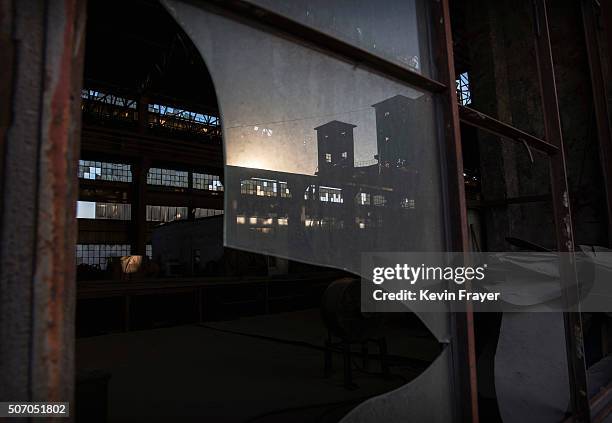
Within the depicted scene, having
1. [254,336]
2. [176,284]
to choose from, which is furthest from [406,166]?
[176,284]

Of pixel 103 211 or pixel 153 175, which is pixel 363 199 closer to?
pixel 153 175

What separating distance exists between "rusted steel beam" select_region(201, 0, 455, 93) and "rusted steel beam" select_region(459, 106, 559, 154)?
0.32m

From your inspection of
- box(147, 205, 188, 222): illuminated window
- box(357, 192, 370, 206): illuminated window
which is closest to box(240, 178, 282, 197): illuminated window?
box(357, 192, 370, 206): illuminated window

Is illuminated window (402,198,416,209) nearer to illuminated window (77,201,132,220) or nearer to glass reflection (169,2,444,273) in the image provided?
glass reflection (169,2,444,273)

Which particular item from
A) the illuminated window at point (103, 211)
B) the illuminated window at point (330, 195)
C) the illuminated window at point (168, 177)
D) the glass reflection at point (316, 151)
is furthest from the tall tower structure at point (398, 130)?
the illuminated window at point (168, 177)

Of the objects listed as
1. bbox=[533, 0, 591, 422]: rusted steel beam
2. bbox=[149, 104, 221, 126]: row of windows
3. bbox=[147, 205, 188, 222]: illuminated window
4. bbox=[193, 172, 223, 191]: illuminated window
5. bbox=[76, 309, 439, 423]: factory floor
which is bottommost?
bbox=[76, 309, 439, 423]: factory floor

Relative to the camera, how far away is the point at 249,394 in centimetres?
445

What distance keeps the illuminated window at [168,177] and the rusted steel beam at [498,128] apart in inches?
691

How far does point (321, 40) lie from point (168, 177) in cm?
1826

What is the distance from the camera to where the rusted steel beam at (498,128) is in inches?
105

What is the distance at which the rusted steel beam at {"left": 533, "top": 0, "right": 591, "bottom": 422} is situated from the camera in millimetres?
3215

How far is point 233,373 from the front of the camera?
17.5ft

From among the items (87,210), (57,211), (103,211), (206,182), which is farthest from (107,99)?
(57,211)

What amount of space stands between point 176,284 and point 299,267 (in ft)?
14.3
